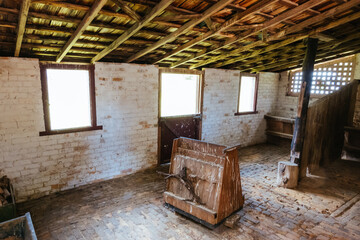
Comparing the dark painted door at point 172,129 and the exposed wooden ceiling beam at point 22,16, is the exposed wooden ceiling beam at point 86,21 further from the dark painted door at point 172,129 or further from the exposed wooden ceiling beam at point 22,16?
the dark painted door at point 172,129

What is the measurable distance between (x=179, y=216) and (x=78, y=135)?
2601 millimetres

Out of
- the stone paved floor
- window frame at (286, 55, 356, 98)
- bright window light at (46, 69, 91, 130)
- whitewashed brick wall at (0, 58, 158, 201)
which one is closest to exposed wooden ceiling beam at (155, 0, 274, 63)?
whitewashed brick wall at (0, 58, 158, 201)

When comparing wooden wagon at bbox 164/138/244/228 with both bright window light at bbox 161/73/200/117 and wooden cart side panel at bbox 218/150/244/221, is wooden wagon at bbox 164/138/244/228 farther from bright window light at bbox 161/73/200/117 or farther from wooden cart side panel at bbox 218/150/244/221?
bright window light at bbox 161/73/200/117

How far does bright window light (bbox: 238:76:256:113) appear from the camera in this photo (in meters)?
8.09

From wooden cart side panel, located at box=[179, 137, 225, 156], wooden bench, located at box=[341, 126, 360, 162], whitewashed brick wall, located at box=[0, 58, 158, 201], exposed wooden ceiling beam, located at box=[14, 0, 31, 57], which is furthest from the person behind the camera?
wooden bench, located at box=[341, 126, 360, 162]

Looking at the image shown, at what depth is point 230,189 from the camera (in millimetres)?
3662

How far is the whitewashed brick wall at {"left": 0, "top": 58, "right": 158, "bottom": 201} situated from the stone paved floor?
0.34 meters

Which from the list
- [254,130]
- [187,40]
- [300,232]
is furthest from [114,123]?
[254,130]

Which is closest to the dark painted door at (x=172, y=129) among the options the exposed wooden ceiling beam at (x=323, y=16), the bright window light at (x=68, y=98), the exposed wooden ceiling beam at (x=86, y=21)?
the bright window light at (x=68, y=98)

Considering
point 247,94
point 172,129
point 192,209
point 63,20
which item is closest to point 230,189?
point 192,209

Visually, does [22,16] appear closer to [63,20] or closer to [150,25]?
[63,20]

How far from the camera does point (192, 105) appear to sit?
6.73m

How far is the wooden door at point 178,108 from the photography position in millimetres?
6086

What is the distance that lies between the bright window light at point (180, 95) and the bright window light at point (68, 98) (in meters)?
2.24
